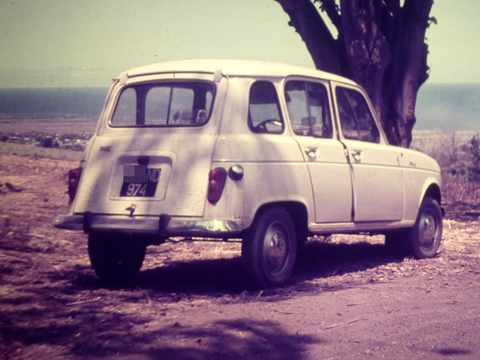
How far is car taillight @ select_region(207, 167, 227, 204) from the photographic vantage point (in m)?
6.82

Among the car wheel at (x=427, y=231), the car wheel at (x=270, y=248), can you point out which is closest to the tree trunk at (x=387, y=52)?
the car wheel at (x=427, y=231)

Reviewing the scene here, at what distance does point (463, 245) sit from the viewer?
36.2 feet

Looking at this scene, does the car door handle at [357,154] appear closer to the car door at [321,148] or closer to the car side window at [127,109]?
the car door at [321,148]

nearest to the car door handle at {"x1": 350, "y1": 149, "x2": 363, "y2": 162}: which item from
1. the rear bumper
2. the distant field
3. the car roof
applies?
the car roof

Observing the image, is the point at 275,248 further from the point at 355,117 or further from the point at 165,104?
the point at 355,117

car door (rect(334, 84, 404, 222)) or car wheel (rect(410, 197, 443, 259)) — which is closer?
car door (rect(334, 84, 404, 222))

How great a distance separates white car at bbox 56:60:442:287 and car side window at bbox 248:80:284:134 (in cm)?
1

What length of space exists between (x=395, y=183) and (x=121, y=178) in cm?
334

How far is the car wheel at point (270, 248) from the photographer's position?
280 inches

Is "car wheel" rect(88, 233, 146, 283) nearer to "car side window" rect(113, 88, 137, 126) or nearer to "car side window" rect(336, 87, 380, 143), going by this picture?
"car side window" rect(113, 88, 137, 126)

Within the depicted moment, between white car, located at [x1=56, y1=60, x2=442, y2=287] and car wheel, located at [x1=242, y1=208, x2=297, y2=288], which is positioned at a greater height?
white car, located at [x1=56, y1=60, x2=442, y2=287]

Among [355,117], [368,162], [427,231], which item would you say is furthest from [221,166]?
[427,231]

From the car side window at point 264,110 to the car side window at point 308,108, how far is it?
0.63ft

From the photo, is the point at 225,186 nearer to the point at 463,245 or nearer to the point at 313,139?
the point at 313,139
